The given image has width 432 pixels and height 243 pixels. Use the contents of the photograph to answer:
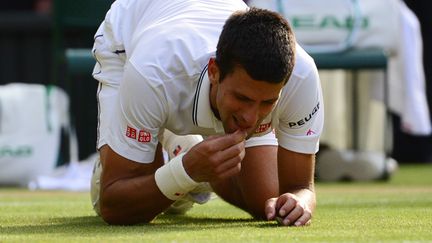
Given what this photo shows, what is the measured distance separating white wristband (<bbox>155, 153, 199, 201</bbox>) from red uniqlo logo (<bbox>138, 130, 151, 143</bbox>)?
118mm

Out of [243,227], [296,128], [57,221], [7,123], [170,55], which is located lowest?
[7,123]

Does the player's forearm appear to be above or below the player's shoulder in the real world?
below

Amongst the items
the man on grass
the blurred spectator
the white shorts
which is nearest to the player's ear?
the man on grass

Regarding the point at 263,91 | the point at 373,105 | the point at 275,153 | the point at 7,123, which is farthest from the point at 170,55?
the point at 373,105

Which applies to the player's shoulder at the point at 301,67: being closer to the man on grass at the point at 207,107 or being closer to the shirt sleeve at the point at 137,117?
the man on grass at the point at 207,107

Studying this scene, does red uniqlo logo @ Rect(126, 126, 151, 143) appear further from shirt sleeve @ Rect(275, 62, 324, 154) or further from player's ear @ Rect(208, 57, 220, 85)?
shirt sleeve @ Rect(275, 62, 324, 154)

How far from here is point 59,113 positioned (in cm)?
844

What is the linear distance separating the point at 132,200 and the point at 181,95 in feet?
1.33

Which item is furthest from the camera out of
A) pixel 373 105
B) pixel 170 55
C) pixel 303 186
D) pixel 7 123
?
pixel 373 105

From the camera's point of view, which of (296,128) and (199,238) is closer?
(199,238)

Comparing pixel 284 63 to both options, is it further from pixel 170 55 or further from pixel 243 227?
pixel 243 227

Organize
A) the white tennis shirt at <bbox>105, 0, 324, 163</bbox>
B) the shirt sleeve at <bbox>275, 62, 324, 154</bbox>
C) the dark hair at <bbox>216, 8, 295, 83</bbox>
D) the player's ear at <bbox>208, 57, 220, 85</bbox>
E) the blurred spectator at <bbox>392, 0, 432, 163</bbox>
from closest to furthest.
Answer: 1. the dark hair at <bbox>216, 8, 295, 83</bbox>
2. the player's ear at <bbox>208, 57, 220, 85</bbox>
3. the white tennis shirt at <bbox>105, 0, 324, 163</bbox>
4. the shirt sleeve at <bbox>275, 62, 324, 154</bbox>
5. the blurred spectator at <bbox>392, 0, 432, 163</bbox>

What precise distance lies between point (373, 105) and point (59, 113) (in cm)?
252

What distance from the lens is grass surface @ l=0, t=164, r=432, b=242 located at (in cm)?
356
